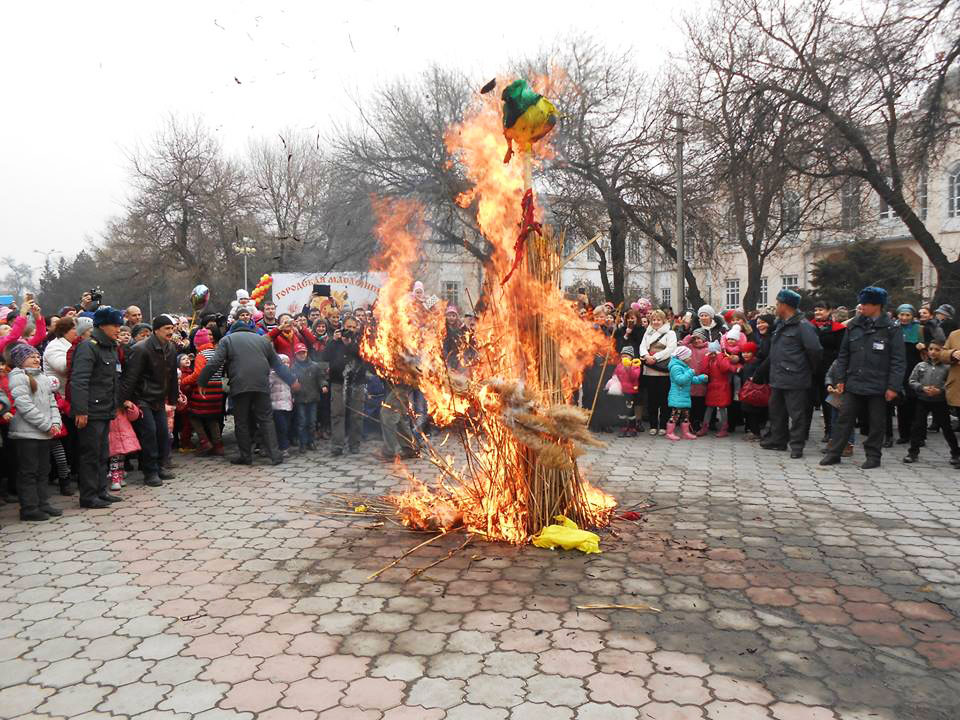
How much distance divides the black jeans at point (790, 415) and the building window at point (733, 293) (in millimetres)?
38003

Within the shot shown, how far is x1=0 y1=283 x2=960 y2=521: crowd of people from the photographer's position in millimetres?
6426

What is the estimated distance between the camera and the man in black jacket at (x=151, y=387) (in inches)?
285

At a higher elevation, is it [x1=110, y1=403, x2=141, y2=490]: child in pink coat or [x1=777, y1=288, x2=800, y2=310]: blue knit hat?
[x1=777, y1=288, x2=800, y2=310]: blue knit hat

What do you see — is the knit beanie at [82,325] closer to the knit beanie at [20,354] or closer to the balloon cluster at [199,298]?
the knit beanie at [20,354]

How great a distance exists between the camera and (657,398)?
1023cm

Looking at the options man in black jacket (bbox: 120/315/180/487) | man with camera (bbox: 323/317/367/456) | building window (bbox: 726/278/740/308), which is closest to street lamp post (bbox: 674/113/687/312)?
man with camera (bbox: 323/317/367/456)

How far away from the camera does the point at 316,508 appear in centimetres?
627

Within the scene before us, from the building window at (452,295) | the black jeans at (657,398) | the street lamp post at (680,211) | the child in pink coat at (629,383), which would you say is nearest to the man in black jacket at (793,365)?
the black jeans at (657,398)

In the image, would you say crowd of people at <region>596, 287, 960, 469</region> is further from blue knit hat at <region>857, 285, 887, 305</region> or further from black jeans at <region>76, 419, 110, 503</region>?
black jeans at <region>76, 419, 110, 503</region>

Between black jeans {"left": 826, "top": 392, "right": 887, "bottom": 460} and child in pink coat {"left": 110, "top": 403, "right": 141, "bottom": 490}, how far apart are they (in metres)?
7.64

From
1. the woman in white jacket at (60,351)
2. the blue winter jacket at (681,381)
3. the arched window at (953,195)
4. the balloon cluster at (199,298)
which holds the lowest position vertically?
the blue winter jacket at (681,381)

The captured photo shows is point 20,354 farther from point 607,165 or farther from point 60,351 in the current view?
point 607,165

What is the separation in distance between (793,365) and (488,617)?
607 cm

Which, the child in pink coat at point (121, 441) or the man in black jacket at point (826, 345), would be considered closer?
the child in pink coat at point (121, 441)
